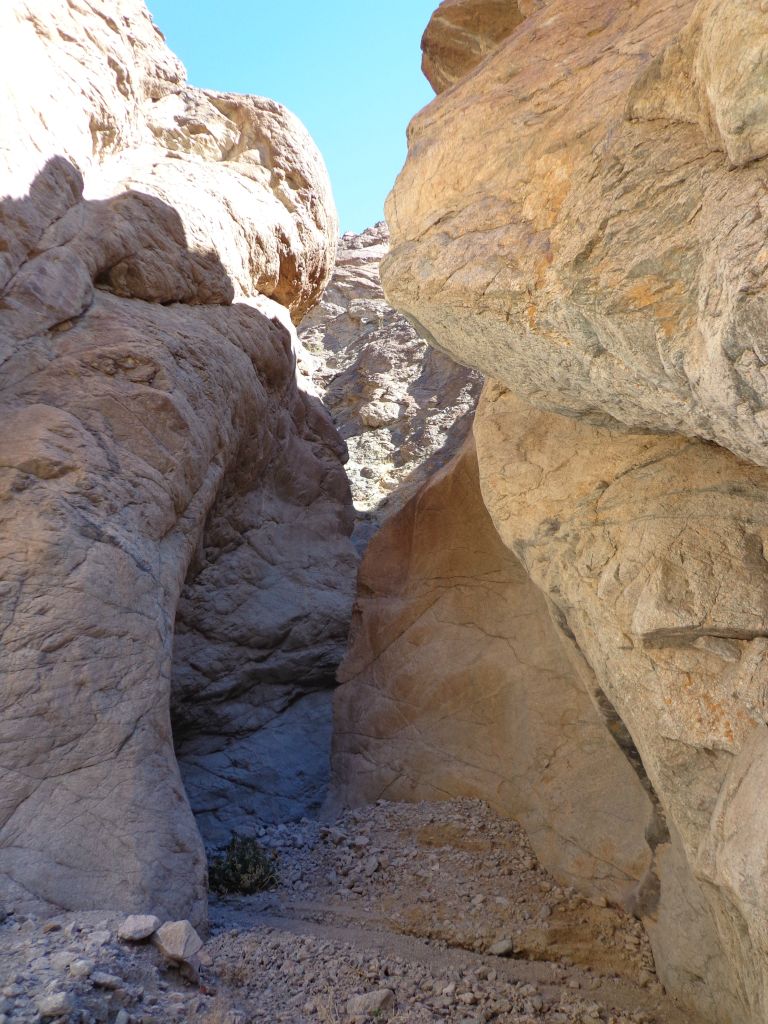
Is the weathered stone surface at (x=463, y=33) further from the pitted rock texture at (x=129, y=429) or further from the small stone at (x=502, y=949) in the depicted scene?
the small stone at (x=502, y=949)

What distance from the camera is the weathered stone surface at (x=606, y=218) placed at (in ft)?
7.49

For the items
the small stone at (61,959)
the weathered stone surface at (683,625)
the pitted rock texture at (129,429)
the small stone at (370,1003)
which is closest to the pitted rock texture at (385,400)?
the pitted rock texture at (129,429)

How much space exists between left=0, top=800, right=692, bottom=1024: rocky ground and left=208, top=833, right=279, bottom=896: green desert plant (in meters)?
0.13

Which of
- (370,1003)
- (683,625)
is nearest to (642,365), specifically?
(683,625)

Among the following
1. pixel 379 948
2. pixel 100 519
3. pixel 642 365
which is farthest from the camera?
pixel 100 519

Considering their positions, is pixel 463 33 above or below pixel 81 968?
above

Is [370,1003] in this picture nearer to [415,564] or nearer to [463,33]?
[415,564]

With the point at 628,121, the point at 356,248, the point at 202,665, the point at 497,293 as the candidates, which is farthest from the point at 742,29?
the point at 356,248

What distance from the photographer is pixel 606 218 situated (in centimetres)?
275

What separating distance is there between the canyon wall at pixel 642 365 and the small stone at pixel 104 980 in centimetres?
249

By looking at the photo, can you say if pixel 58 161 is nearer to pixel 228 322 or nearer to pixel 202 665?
pixel 228 322

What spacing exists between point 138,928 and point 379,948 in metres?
1.68

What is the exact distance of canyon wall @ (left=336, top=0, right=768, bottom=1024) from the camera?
2473mm

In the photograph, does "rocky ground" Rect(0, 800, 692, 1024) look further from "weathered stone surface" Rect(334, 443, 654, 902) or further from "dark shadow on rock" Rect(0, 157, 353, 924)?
"dark shadow on rock" Rect(0, 157, 353, 924)
